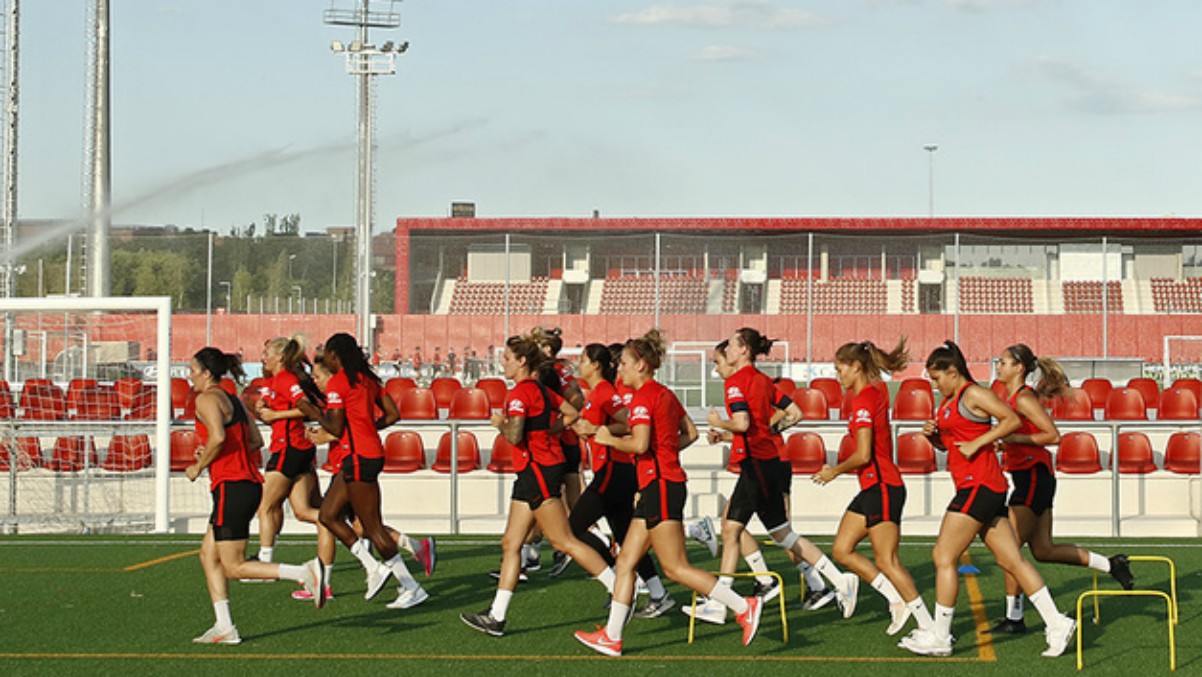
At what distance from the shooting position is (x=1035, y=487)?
10016 millimetres

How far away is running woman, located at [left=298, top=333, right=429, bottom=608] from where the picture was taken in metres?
10.8

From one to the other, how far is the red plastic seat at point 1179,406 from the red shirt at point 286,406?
49.1 ft

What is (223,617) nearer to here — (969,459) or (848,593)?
(848,593)

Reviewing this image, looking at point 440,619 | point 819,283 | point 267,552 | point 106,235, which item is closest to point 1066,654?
point 440,619

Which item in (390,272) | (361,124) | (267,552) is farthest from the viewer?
(390,272)

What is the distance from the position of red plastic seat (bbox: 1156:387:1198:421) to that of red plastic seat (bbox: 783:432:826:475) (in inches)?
247

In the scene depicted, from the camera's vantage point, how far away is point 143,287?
121 ft

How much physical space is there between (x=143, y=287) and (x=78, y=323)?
9480mm

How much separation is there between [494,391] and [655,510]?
1467 centimetres

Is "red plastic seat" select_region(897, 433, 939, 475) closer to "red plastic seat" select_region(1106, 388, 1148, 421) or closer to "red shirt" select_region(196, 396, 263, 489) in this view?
"red plastic seat" select_region(1106, 388, 1148, 421)

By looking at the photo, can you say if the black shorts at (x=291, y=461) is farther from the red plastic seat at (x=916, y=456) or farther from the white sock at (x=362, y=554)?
the red plastic seat at (x=916, y=456)

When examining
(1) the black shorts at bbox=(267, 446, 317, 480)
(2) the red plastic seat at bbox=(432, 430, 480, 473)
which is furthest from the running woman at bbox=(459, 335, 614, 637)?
(2) the red plastic seat at bbox=(432, 430, 480, 473)

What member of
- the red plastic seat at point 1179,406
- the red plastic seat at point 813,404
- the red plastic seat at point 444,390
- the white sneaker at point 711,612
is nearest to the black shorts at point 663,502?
the white sneaker at point 711,612

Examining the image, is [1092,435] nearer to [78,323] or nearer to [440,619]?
[440,619]
